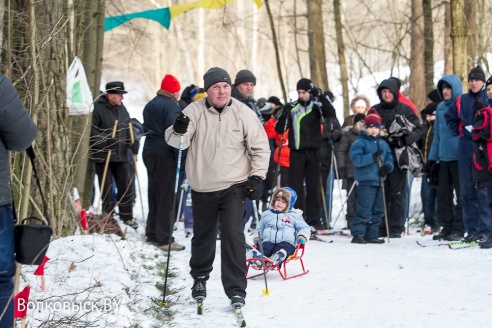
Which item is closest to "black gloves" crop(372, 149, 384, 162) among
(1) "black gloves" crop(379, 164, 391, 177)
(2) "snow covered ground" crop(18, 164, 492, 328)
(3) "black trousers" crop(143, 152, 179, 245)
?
(1) "black gloves" crop(379, 164, 391, 177)

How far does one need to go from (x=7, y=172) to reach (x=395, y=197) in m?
7.80

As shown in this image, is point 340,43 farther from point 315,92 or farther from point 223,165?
point 223,165

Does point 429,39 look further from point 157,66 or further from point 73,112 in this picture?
point 157,66

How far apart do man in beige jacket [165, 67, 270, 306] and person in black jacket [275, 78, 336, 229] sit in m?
4.83

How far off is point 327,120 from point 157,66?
133ft

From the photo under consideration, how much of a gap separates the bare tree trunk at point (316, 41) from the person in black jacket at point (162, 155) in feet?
26.1

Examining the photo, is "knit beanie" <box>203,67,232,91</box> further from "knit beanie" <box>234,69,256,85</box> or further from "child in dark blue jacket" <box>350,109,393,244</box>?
"child in dark blue jacket" <box>350,109,393,244</box>

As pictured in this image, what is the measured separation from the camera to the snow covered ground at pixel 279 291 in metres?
6.04

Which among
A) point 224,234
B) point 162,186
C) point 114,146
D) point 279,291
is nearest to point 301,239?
point 279,291

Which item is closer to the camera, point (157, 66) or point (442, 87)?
point (442, 87)

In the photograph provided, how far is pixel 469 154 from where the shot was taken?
9.91 metres

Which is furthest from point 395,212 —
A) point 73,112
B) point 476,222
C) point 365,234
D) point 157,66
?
point 157,66

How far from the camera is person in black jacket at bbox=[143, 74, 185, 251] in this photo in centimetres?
1004

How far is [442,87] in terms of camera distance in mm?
10711
